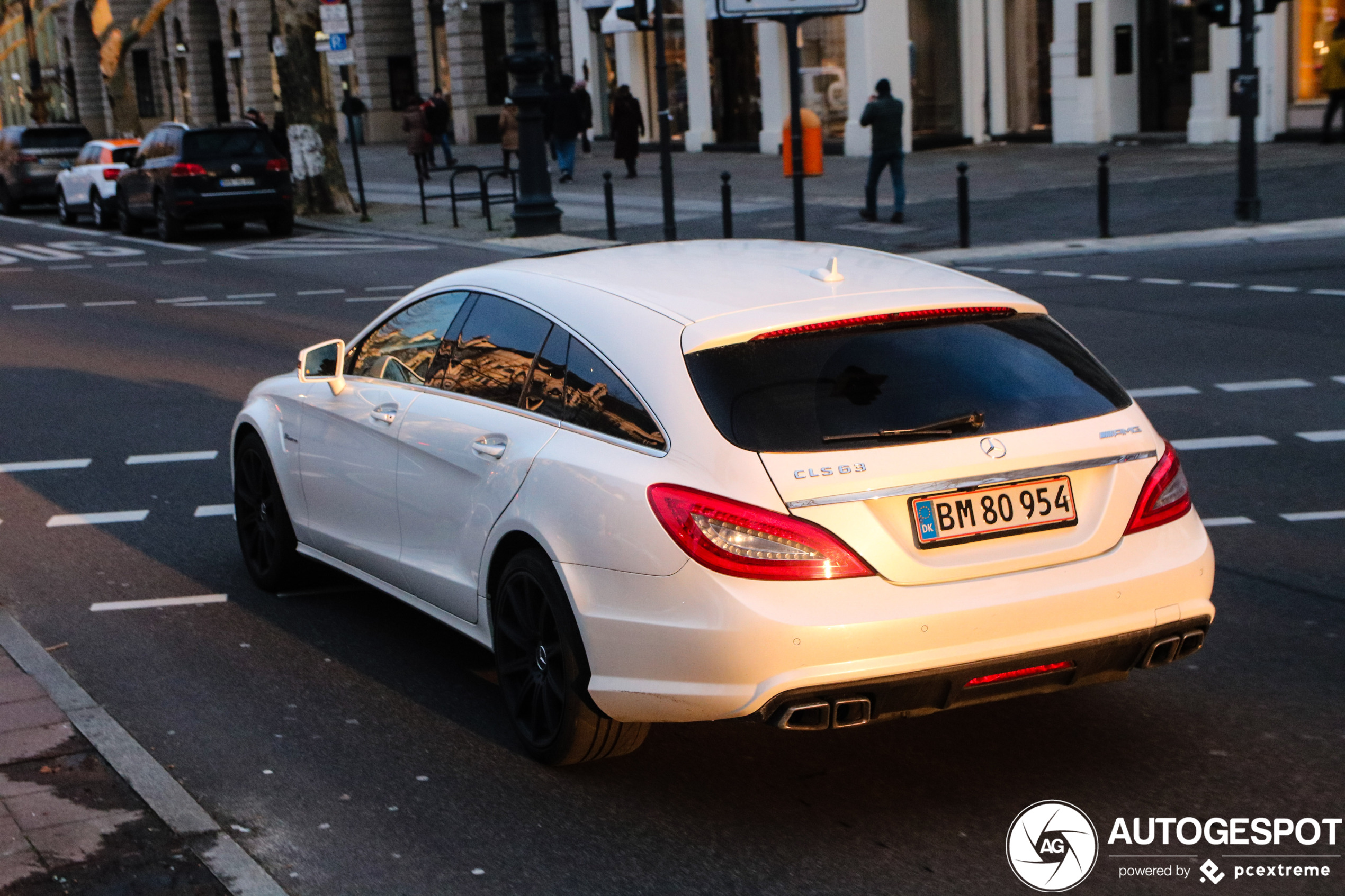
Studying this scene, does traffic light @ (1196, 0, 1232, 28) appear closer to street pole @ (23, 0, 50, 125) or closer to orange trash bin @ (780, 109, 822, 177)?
orange trash bin @ (780, 109, 822, 177)

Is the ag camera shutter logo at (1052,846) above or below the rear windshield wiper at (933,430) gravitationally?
below

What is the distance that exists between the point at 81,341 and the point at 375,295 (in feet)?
10.8

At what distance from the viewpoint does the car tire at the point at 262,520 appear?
6.80m

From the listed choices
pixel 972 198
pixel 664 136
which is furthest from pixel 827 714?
pixel 972 198

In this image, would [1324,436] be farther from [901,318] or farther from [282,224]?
[282,224]

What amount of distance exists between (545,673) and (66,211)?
98.9 feet

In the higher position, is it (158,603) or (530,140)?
(530,140)

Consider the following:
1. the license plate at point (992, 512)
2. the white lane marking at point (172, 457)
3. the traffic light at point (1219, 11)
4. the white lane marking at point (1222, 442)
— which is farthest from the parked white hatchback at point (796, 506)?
the traffic light at point (1219, 11)

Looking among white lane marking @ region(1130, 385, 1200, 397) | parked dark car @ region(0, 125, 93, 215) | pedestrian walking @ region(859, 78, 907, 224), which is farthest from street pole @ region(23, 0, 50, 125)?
white lane marking @ region(1130, 385, 1200, 397)

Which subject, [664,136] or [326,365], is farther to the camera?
[664,136]

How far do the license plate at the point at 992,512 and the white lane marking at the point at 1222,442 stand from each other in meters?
4.64

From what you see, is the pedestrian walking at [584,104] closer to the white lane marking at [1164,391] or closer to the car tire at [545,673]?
the white lane marking at [1164,391]

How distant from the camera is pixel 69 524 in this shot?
27.6 ft

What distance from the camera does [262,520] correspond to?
7004 mm
